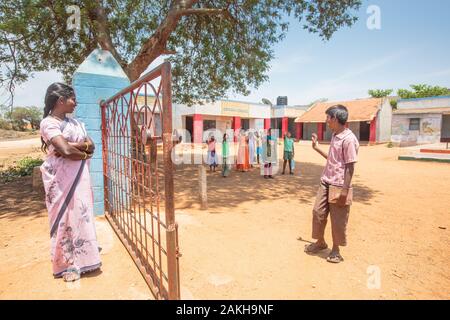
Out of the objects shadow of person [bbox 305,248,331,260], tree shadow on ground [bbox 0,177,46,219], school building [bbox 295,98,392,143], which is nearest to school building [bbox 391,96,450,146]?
school building [bbox 295,98,392,143]

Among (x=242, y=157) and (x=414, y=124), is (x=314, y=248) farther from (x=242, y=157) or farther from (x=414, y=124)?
(x=414, y=124)

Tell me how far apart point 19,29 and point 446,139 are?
30164 millimetres

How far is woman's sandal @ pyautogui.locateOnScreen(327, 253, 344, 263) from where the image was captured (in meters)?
3.12

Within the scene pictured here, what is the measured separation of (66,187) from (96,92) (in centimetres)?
244

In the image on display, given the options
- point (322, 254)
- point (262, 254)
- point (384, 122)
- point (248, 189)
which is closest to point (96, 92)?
point (262, 254)

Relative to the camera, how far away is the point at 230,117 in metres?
28.8

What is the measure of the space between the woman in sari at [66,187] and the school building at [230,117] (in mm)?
19346

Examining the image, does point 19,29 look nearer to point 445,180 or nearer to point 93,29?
point 93,29

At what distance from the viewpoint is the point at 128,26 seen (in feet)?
27.1

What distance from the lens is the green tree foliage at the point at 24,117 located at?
52.5 metres

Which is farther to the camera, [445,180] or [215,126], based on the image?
[215,126]

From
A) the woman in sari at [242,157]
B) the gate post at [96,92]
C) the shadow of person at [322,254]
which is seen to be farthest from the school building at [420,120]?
the gate post at [96,92]

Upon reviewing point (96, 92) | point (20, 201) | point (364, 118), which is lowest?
point (20, 201)
